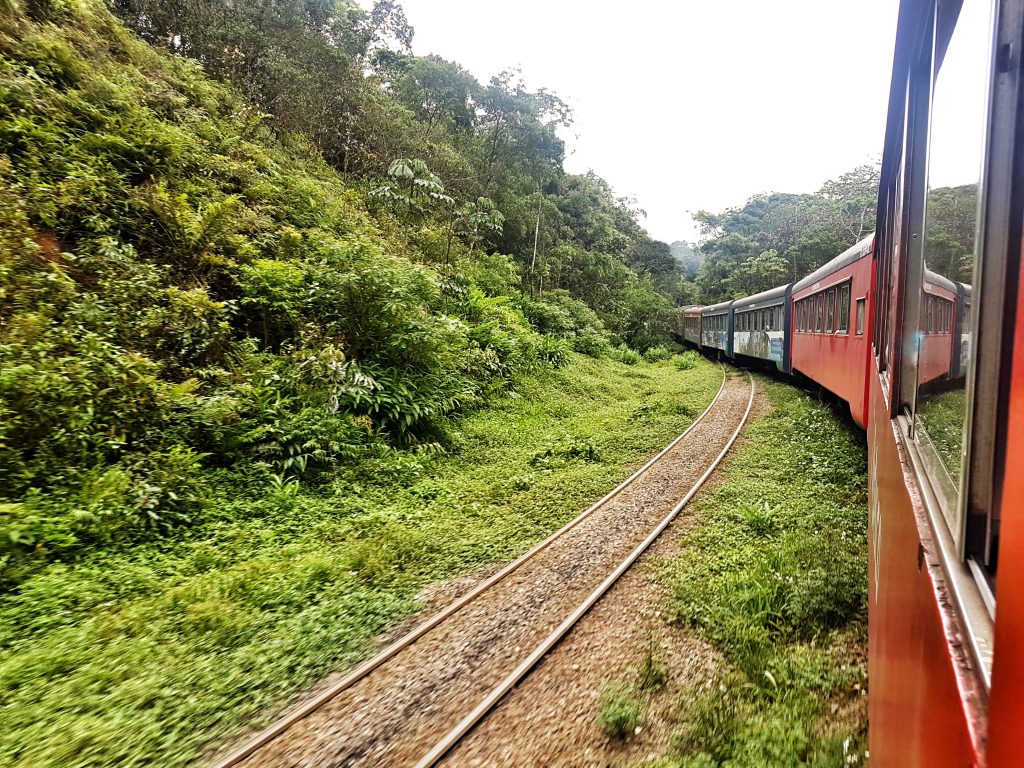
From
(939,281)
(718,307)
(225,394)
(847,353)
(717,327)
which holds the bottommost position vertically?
(225,394)

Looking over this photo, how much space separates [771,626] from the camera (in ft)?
13.4

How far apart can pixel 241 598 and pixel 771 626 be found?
4.10m

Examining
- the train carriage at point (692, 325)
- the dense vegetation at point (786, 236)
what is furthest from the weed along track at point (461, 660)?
the dense vegetation at point (786, 236)

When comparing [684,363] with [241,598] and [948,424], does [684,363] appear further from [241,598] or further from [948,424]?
[948,424]

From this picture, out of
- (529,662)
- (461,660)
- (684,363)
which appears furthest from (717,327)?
(461,660)

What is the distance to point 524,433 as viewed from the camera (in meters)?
10.0

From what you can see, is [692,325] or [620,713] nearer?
[620,713]

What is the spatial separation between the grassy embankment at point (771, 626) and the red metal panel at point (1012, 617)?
2.79 metres

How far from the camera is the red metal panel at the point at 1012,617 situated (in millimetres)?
561

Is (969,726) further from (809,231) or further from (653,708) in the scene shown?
(809,231)

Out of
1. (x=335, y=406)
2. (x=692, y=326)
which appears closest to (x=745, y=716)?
(x=335, y=406)

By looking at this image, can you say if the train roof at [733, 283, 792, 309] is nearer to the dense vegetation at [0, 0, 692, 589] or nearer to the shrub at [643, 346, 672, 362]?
the shrub at [643, 346, 672, 362]

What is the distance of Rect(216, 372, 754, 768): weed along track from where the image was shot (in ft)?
10.0

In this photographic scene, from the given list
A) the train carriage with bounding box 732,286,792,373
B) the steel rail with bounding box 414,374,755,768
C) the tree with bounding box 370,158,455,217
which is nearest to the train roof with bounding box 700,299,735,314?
the train carriage with bounding box 732,286,792,373
